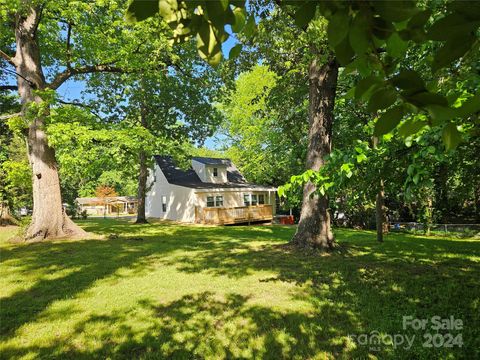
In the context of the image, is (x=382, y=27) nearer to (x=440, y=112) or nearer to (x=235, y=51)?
(x=440, y=112)

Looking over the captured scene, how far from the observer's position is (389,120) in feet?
2.51

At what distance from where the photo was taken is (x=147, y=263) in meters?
8.23

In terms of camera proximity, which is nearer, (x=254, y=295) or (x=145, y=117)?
(x=254, y=295)

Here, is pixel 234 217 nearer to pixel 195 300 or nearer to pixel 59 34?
pixel 59 34

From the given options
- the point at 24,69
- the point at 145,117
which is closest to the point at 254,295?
the point at 24,69

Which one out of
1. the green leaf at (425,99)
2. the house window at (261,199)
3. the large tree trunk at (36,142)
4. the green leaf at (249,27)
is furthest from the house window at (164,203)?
the green leaf at (425,99)

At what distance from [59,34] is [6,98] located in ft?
33.7

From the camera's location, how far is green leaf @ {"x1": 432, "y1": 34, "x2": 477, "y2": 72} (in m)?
0.70

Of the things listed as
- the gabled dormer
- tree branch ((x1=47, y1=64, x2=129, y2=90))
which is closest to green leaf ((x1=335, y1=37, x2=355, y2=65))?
tree branch ((x1=47, y1=64, x2=129, y2=90))

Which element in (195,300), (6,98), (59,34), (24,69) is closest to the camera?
(195,300)

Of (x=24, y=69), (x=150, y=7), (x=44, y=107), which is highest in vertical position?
(x=24, y=69)

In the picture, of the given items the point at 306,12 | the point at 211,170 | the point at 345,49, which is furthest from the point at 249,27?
the point at 211,170

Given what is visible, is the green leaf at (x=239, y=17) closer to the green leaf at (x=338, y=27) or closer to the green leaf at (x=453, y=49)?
the green leaf at (x=338, y=27)

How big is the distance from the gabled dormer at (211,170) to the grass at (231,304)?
2141cm
